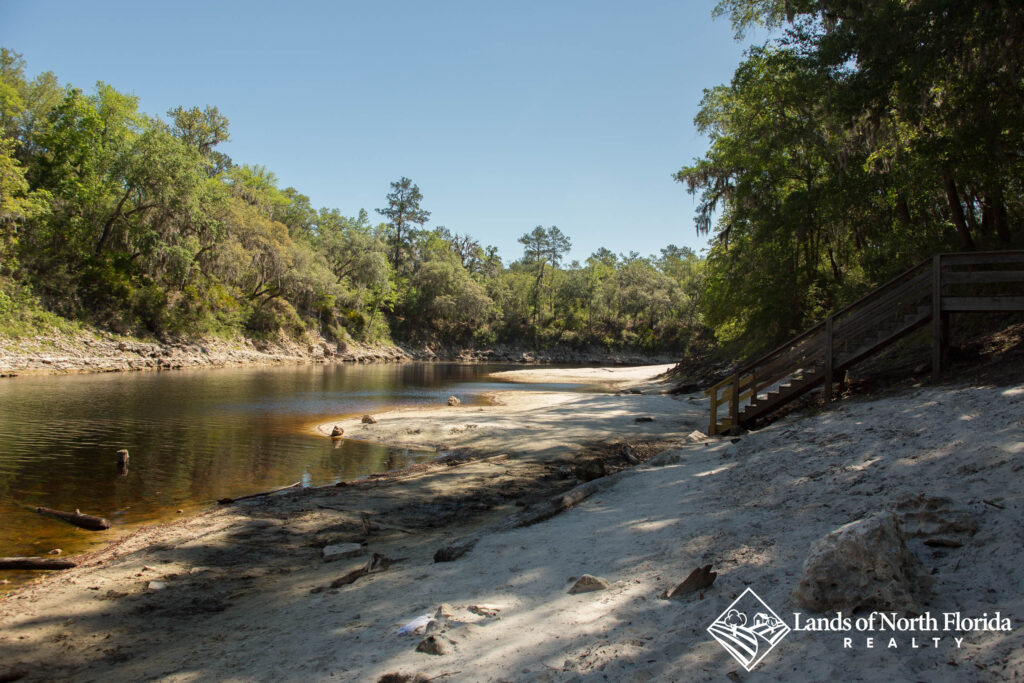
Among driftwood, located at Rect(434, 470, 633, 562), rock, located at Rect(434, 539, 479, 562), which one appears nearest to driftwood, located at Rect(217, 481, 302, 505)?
driftwood, located at Rect(434, 470, 633, 562)

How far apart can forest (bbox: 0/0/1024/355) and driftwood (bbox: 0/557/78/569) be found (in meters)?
16.1

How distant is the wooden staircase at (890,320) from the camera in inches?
399

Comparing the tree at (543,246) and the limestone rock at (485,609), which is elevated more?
the tree at (543,246)

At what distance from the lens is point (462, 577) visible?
18.0 feet

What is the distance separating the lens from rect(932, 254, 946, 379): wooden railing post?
10.1m

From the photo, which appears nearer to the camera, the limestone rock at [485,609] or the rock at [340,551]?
the limestone rock at [485,609]

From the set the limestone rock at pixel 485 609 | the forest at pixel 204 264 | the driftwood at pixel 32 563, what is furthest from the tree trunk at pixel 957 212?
the forest at pixel 204 264

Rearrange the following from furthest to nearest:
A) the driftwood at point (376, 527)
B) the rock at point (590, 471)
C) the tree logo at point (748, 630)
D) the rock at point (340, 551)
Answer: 1. the rock at point (590, 471)
2. the driftwood at point (376, 527)
3. the rock at point (340, 551)
4. the tree logo at point (748, 630)

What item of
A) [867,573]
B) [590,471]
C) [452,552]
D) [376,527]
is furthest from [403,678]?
[590,471]

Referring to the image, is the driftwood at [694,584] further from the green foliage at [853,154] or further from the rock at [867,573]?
the green foliage at [853,154]

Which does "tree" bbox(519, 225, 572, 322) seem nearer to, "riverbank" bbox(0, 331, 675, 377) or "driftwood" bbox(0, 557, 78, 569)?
"riverbank" bbox(0, 331, 675, 377)

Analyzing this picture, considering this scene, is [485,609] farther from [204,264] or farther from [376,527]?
[204,264]

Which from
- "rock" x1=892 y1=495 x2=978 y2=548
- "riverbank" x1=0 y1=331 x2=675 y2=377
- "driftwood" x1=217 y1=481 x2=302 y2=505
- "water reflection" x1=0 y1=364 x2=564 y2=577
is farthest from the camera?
"riverbank" x1=0 y1=331 x2=675 y2=377

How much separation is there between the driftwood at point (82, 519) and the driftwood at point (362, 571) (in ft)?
16.0
